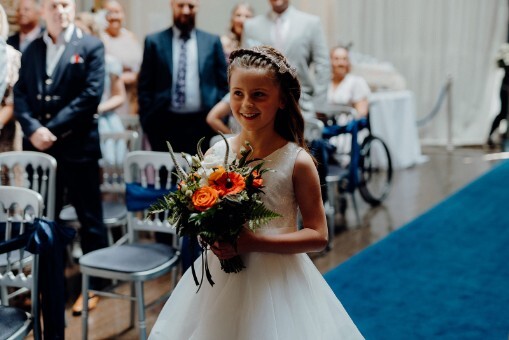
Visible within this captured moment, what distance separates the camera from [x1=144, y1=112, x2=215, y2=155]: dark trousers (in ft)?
14.1

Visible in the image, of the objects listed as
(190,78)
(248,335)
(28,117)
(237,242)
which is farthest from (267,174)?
(190,78)

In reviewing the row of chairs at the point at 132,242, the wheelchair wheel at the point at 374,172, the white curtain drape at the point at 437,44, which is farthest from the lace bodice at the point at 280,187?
the white curtain drape at the point at 437,44

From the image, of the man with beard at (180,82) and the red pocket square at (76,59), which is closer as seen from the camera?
the red pocket square at (76,59)

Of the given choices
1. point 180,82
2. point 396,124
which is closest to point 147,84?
point 180,82

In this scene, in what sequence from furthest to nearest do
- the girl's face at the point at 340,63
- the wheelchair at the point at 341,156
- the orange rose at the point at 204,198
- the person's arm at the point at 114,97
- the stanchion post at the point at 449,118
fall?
the stanchion post at the point at 449,118, the girl's face at the point at 340,63, the wheelchair at the point at 341,156, the person's arm at the point at 114,97, the orange rose at the point at 204,198

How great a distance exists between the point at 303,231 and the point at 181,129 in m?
2.57

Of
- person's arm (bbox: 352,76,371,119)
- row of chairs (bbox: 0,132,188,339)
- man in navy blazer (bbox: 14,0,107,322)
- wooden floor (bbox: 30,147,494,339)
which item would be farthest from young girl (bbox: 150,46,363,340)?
person's arm (bbox: 352,76,371,119)

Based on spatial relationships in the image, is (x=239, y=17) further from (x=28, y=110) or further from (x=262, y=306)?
(x=262, y=306)

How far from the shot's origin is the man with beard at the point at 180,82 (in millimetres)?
4262

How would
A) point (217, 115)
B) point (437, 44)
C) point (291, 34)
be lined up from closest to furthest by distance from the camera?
point (217, 115)
point (291, 34)
point (437, 44)

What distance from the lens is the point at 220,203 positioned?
169 centimetres

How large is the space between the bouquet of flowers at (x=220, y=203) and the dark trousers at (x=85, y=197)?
219cm

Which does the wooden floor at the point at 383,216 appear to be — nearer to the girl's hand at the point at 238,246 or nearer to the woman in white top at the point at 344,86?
the woman in white top at the point at 344,86

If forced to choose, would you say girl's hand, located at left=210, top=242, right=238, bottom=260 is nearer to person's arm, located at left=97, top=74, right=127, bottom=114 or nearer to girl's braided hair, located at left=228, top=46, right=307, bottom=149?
girl's braided hair, located at left=228, top=46, right=307, bottom=149
